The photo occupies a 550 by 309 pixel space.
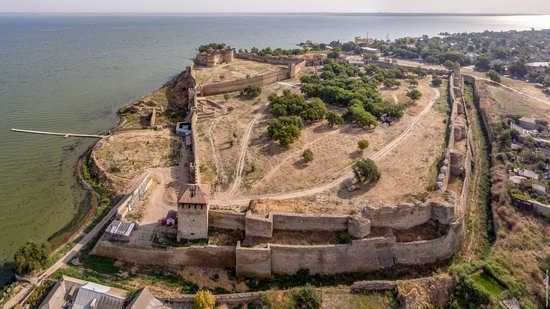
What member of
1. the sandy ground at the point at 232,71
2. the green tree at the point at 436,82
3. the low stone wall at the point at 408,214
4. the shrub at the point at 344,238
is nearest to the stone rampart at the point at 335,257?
the shrub at the point at 344,238

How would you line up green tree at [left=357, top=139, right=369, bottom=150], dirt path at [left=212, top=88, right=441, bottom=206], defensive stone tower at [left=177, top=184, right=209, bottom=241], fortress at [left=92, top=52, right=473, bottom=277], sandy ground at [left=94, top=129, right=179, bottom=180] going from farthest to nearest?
green tree at [left=357, top=139, right=369, bottom=150], sandy ground at [left=94, top=129, right=179, bottom=180], dirt path at [left=212, top=88, right=441, bottom=206], fortress at [left=92, top=52, right=473, bottom=277], defensive stone tower at [left=177, top=184, right=209, bottom=241]

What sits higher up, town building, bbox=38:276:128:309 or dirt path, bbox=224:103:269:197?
dirt path, bbox=224:103:269:197

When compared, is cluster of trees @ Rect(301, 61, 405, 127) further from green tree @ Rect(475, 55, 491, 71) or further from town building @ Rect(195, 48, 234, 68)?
Answer: green tree @ Rect(475, 55, 491, 71)

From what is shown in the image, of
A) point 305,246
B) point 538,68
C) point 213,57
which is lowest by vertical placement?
point 305,246

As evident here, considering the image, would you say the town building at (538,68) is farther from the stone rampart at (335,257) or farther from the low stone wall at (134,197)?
the low stone wall at (134,197)

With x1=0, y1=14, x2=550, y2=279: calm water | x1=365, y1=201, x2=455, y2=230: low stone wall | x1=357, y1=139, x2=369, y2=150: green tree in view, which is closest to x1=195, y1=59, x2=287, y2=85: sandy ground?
x1=0, y1=14, x2=550, y2=279: calm water

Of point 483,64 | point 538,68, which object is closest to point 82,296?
point 483,64

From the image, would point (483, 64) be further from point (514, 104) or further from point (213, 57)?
point (213, 57)
